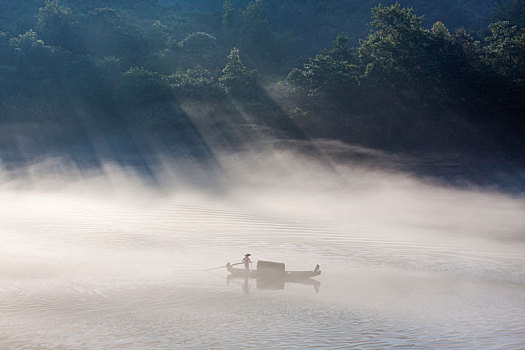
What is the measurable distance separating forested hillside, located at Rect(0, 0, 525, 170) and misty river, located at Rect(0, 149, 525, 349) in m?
10.1

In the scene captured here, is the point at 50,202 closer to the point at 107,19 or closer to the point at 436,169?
the point at 436,169

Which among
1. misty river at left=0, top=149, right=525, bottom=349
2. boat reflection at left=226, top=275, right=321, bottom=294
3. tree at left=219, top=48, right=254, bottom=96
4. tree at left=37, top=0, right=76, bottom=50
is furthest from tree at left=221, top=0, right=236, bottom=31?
boat reflection at left=226, top=275, right=321, bottom=294

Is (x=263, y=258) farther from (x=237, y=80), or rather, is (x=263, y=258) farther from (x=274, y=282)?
(x=237, y=80)

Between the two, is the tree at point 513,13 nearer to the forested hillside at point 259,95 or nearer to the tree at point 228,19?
the forested hillside at point 259,95

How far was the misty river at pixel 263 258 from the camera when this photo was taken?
45.5 feet

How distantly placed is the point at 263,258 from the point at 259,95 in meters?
33.9

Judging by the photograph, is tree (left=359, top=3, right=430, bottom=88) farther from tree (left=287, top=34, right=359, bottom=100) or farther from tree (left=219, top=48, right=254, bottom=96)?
tree (left=219, top=48, right=254, bottom=96)

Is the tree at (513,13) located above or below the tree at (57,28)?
above

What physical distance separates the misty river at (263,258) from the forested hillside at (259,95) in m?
10.1

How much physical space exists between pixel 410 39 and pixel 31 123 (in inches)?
1210

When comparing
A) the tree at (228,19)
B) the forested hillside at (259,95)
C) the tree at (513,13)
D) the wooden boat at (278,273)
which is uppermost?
the tree at (228,19)

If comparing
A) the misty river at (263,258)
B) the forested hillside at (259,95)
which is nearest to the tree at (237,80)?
the forested hillside at (259,95)

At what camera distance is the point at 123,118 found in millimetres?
52562

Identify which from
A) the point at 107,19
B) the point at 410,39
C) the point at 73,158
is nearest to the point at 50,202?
the point at 73,158
